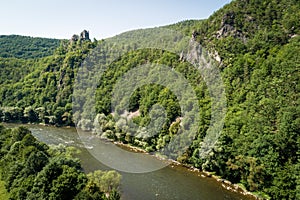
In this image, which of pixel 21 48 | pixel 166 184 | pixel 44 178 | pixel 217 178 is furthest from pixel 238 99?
pixel 21 48

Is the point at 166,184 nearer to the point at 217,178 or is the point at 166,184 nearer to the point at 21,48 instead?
the point at 217,178

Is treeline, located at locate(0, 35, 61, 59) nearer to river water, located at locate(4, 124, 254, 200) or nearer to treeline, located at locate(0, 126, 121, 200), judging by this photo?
river water, located at locate(4, 124, 254, 200)

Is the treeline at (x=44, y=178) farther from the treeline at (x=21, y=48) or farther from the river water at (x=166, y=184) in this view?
the treeline at (x=21, y=48)

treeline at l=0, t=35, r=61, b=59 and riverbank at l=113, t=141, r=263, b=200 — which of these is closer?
riverbank at l=113, t=141, r=263, b=200

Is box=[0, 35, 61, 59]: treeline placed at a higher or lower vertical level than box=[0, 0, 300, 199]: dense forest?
higher

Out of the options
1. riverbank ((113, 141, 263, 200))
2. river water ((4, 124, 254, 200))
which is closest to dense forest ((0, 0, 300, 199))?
riverbank ((113, 141, 263, 200))

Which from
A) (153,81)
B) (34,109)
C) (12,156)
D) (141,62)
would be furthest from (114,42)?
(12,156)
